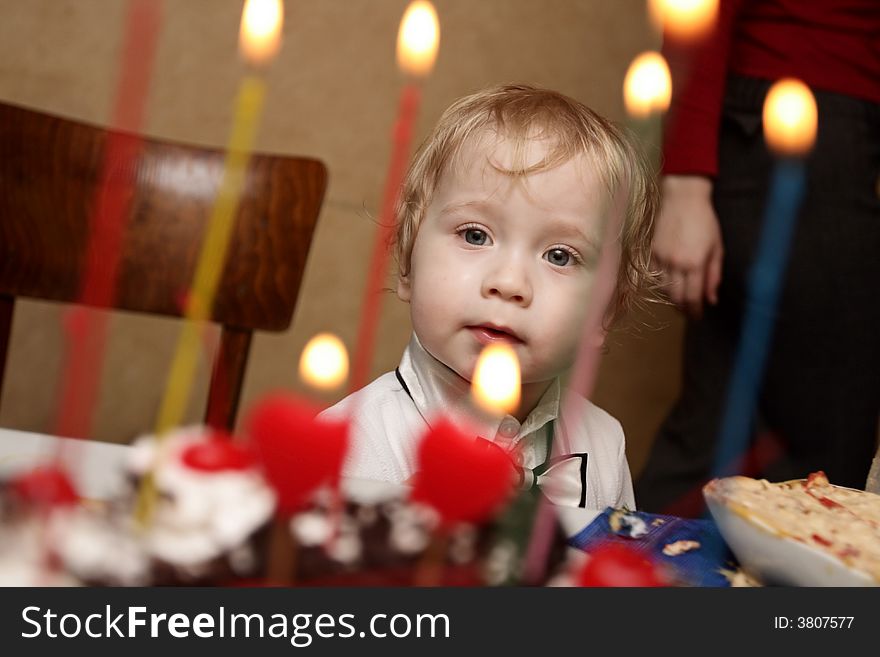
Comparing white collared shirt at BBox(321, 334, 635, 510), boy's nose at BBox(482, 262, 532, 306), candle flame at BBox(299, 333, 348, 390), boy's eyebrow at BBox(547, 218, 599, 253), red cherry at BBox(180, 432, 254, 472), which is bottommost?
white collared shirt at BBox(321, 334, 635, 510)

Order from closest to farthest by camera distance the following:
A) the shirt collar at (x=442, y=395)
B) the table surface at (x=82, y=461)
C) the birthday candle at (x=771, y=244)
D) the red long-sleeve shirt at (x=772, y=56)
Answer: the table surface at (x=82, y=461), the birthday candle at (x=771, y=244), the shirt collar at (x=442, y=395), the red long-sleeve shirt at (x=772, y=56)

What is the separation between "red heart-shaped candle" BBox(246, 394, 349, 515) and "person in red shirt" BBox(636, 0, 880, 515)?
2.46 feet

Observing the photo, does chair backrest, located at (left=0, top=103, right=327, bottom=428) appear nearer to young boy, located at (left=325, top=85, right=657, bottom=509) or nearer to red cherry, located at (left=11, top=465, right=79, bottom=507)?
young boy, located at (left=325, top=85, right=657, bottom=509)

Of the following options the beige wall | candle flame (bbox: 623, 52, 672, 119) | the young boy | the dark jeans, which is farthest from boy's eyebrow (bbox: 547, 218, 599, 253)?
the beige wall

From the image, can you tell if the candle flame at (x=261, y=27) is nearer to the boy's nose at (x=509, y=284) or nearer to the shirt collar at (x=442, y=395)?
the boy's nose at (x=509, y=284)

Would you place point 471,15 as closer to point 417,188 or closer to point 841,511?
point 417,188

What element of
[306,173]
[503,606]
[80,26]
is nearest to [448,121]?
[306,173]

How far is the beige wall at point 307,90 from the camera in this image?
1.64 m

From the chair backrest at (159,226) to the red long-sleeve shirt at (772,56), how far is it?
45 centimetres

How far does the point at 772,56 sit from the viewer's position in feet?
3.71

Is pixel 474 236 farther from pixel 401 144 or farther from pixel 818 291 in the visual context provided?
pixel 818 291

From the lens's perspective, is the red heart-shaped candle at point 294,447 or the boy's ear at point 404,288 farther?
the boy's ear at point 404,288

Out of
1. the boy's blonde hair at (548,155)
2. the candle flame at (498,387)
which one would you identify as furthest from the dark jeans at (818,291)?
the candle flame at (498,387)

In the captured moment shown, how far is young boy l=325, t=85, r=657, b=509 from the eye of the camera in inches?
29.0
